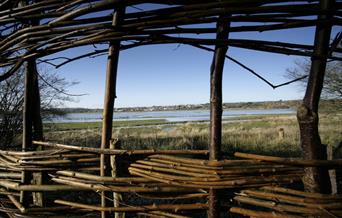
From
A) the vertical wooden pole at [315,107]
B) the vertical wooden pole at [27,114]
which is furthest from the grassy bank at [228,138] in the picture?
the vertical wooden pole at [315,107]

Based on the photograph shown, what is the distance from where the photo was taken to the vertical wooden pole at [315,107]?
1.18 metres

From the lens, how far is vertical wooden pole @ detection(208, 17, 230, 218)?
1347 millimetres

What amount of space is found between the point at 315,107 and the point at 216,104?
349 millimetres

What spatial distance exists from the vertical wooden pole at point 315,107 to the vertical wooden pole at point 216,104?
0.30 meters

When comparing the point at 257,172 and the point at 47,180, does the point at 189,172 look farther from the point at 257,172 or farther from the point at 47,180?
the point at 47,180

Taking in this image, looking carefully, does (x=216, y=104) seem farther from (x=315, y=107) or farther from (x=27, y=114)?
(x=27, y=114)

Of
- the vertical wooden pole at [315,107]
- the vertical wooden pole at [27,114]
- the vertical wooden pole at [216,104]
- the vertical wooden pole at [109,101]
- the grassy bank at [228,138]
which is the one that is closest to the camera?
the vertical wooden pole at [315,107]

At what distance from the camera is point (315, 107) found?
1183 millimetres

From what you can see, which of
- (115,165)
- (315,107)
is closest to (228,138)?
(115,165)

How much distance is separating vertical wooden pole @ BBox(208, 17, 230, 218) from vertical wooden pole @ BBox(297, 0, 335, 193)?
30cm

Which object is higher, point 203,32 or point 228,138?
point 203,32

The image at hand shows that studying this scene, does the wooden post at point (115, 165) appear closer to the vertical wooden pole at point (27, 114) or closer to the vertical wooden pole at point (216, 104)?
the vertical wooden pole at point (216, 104)

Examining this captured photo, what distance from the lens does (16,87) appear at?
10.9 metres

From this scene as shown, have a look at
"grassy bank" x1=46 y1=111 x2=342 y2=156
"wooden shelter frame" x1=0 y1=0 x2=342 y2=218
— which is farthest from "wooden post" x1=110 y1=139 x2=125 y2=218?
"grassy bank" x1=46 y1=111 x2=342 y2=156
